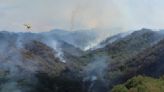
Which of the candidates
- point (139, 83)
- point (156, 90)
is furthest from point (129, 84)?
point (156, 90)

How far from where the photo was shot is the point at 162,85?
190875 mm

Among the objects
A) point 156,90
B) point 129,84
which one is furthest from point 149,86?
point 129,84

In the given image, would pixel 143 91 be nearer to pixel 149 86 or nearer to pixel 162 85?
pixel 149 86

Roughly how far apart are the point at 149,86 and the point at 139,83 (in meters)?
11.6

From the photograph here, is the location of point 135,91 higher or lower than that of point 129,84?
lower

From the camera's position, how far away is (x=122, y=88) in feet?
599

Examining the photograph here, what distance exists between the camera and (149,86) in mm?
180875

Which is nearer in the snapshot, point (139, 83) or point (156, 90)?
point (156, 90)

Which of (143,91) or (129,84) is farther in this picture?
(129,84)

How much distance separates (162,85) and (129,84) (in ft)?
49.8

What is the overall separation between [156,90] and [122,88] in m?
14.4

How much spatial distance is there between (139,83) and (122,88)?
12360 millimetres

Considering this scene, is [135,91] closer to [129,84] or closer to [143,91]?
[143,91]

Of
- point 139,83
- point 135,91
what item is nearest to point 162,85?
point 139,83
